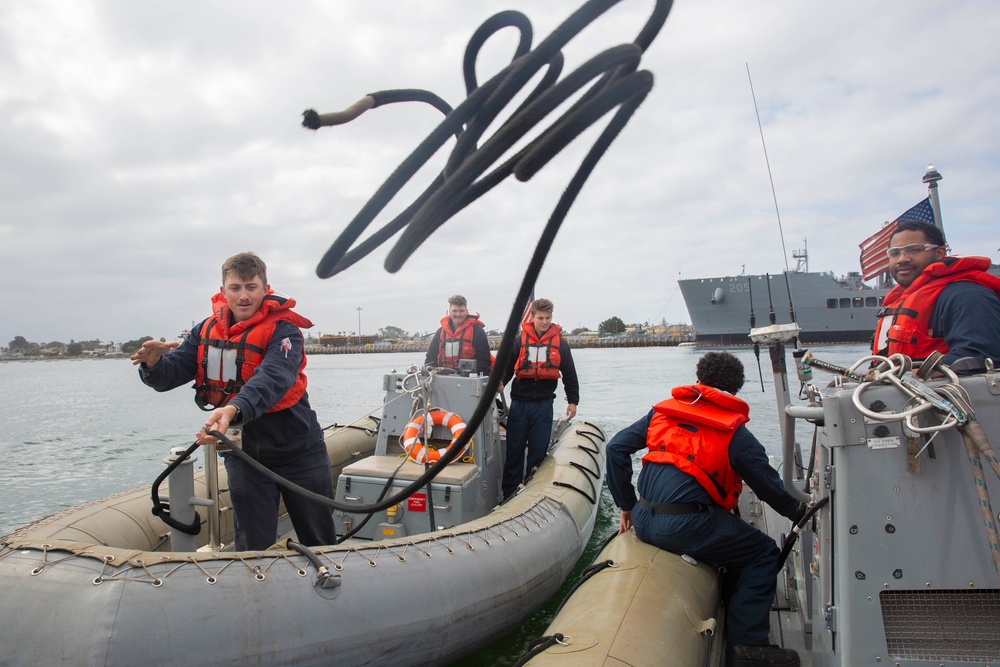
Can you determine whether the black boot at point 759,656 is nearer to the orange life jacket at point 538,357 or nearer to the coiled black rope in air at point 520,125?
the coiled black rope in air at point 520,125

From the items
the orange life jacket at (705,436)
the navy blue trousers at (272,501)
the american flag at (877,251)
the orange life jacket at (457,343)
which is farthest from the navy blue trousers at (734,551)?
the american flag at (877,251)

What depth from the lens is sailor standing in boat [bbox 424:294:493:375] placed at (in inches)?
225

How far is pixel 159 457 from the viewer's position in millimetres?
10164

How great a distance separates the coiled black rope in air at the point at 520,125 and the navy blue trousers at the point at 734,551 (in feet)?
6.07

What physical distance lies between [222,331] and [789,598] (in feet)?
10.9

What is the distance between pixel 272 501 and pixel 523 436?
3.01 metres

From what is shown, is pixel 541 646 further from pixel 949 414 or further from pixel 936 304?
pixel 936 304

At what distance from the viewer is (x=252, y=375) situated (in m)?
2.83

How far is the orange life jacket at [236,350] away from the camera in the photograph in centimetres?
287

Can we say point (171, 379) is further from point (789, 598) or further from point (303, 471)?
point (789, 598)

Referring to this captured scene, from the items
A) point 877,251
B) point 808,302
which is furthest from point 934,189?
point 808,302

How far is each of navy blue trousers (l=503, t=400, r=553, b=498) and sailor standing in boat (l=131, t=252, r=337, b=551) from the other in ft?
9.12

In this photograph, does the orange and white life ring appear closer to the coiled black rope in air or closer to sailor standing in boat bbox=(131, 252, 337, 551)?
sailor standing in boat bbox=(131, 252, 337, 551)

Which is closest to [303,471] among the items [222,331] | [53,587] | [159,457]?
[222,331]
